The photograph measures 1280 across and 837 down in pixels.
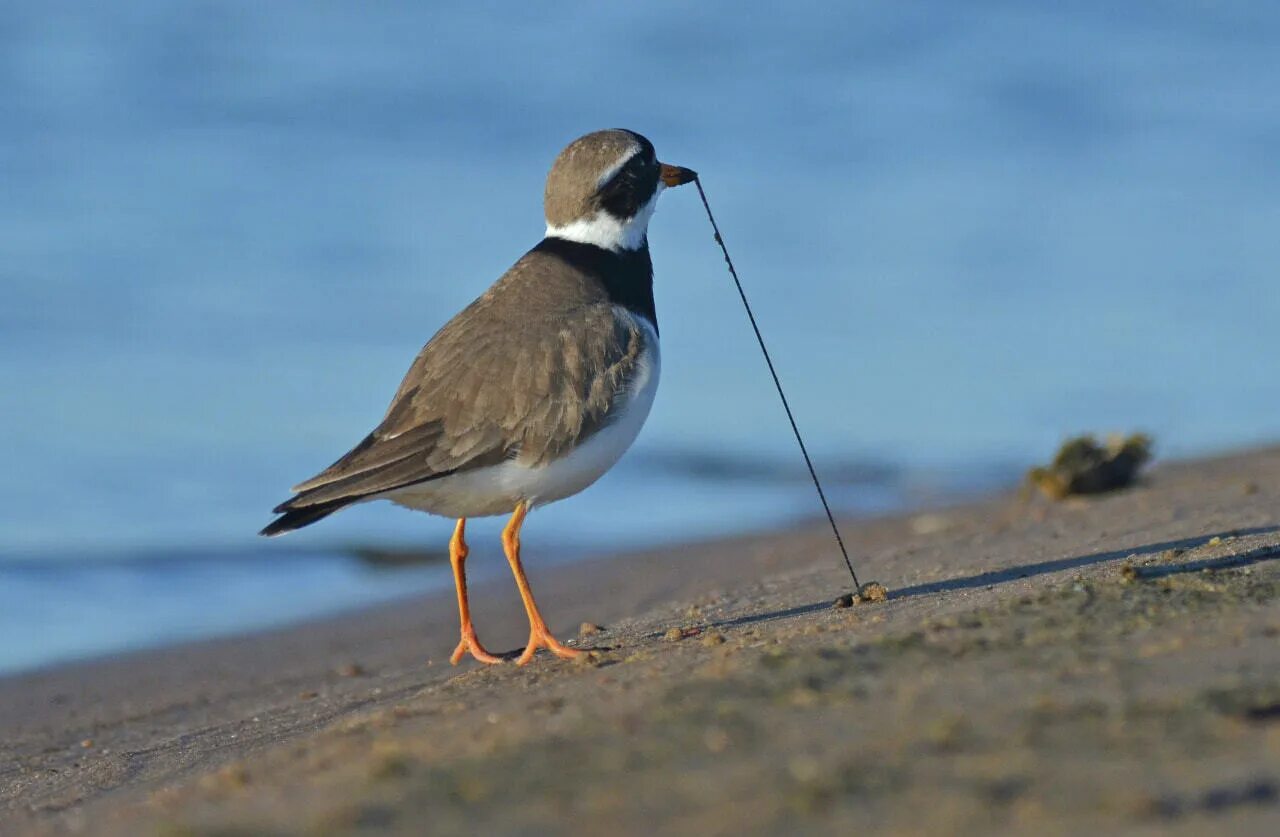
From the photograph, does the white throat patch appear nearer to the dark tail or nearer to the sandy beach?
the sandy beach

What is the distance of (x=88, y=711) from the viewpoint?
27.5 ft

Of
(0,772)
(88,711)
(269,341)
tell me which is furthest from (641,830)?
(269,341)

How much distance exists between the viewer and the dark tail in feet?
21.1

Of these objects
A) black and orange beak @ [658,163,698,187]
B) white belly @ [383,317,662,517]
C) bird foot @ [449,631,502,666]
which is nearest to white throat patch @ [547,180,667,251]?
black and orange beak @ [658,163,698,187]

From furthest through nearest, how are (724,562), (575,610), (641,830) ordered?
1. (724,562)
2. (575,610)
3. (641,830)

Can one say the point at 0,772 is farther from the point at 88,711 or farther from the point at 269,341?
the point at 269,341

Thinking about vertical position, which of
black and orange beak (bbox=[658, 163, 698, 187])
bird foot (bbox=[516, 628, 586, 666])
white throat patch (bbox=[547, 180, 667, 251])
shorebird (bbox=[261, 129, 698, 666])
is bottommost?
bird foot (bbox=[516, 628, 586, 666])

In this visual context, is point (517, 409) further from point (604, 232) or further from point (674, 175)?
point (674, 175)

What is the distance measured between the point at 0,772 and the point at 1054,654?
4.43 meters

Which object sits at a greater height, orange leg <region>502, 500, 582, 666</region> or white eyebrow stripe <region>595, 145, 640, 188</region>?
white eyebrow stripe <region>595, 145, 640, 188</region>

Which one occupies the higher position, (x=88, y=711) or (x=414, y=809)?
(x=88, y=711)

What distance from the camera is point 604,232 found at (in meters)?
7.82

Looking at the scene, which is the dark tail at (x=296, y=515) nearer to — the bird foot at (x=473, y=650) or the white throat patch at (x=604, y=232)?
the bird foot at (x=473, y=650)

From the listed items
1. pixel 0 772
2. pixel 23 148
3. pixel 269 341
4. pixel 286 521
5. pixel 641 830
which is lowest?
pixel 641 830
